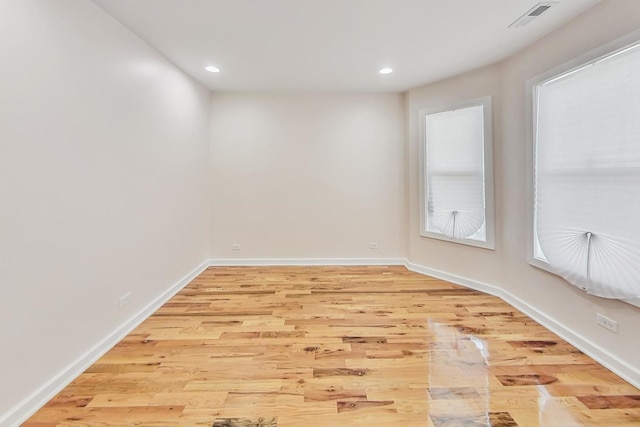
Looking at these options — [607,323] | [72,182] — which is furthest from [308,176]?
[607,323]

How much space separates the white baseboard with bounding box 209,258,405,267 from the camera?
4.60m

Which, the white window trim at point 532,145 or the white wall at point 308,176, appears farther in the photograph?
the white wall at point 308,176

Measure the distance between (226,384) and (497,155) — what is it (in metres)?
3.46

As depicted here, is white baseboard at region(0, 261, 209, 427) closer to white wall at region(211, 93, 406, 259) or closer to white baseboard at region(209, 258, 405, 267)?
white baseboard at region(209, 258, 405, 267)

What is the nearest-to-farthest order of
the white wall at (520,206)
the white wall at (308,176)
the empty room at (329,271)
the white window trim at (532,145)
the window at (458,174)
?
the empty room at (329,271) → the white wall at (520,206) → the white window trim at (532,145) → the window at (458,174) → the white wall at (308,176)

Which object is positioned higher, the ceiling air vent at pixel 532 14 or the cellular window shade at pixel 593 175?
the ceiling air vent at pixel 532 14

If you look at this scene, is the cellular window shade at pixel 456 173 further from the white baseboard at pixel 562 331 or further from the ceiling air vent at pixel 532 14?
A: the ceiling air vent at pixel 532 14

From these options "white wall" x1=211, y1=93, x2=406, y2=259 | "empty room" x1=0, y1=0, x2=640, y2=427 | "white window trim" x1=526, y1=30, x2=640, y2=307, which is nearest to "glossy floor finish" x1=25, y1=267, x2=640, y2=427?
"empty room" x1=0, y1=0, x2=640, y2=427

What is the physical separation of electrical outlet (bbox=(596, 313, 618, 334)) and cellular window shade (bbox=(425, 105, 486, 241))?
4.66 ft

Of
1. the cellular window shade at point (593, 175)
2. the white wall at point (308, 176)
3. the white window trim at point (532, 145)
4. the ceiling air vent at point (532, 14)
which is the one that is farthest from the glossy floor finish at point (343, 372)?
the ceiling air vent at point (532, 14)

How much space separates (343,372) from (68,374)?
5.91 ft

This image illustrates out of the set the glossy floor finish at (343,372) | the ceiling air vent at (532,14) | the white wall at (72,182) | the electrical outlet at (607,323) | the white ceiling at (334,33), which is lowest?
the glossy floor finish at (343,372)

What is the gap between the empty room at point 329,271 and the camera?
1.68 m

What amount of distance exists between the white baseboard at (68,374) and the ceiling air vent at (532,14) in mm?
4186
